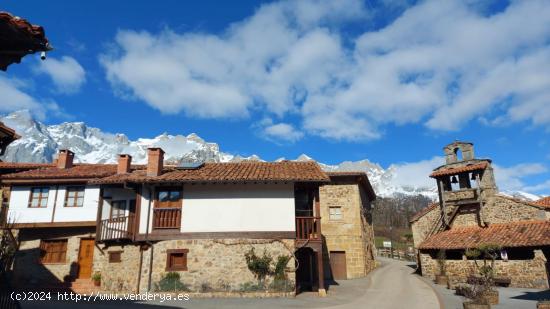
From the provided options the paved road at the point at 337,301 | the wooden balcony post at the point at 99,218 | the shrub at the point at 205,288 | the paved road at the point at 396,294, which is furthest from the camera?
the wooden balcony post at the point at 99,218

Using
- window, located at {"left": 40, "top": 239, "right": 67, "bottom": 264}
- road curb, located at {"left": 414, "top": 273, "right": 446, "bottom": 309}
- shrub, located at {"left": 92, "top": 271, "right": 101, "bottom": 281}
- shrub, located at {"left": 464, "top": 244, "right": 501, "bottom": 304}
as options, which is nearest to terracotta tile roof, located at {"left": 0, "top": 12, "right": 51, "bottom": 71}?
shrub, located at {"left": 92, "top": 271, "right": 101, "bottom": 281}

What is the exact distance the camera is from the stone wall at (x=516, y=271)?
1911 centimetres

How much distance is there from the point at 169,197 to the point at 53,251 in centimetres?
768

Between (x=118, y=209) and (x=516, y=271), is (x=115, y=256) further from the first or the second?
(x=516, y=271)

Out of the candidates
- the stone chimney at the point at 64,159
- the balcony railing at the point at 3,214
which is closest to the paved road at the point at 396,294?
the balcony railing at the point at 3,214

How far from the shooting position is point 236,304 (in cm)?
1409

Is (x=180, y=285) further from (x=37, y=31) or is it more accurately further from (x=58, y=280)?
(x=37, y=31)

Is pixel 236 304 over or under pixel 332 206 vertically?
under

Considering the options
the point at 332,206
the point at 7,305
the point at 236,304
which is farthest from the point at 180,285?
the point at 332,206

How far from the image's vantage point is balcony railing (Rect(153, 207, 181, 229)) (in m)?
17.2

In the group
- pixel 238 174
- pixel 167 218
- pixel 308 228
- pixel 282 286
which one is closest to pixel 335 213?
pixel 308 228

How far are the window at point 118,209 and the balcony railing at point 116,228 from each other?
24.5 inches

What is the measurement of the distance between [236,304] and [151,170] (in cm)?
813

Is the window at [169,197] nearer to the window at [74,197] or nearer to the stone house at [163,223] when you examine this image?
the stone house at [163,223]
